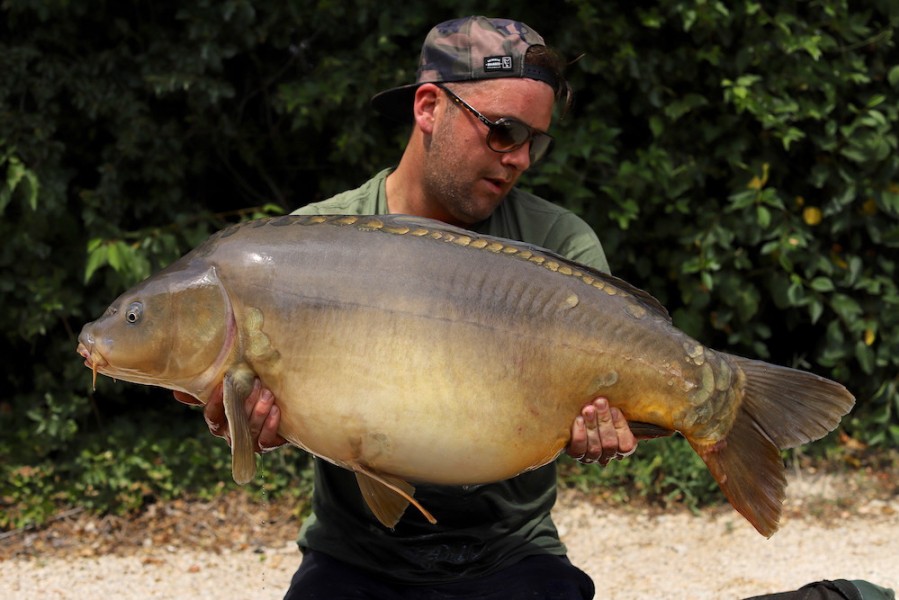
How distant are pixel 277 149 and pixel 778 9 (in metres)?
2.40

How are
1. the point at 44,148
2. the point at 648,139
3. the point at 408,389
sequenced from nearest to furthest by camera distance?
the point at 408,389, the point at 44,148, the point at 648,139

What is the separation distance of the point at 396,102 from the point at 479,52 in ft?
1.57

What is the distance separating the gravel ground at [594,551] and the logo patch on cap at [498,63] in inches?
89.7

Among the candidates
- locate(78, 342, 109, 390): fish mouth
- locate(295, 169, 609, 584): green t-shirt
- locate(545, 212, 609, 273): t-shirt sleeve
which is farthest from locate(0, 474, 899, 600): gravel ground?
locate(78, 342, 109, 390): fish mouth

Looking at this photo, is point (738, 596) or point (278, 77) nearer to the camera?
point (738, 596)

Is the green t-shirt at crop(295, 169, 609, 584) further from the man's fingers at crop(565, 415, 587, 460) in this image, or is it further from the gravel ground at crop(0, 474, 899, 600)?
the gravel ground at crop(0, 474, 899, 600)

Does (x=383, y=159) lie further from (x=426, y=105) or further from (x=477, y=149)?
(x=477, y=149)

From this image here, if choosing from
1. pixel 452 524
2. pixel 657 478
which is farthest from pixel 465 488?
pixel 657 478

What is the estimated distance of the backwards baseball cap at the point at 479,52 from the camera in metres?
2.76

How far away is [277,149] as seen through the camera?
17.4 feet

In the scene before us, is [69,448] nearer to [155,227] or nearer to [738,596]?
[155,227]

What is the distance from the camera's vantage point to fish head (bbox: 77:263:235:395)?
87.4 inches

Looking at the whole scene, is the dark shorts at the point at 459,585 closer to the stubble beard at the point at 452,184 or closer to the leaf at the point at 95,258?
the stubble beard at the point at 452,184

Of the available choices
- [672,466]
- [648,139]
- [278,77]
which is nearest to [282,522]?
[672,466]
